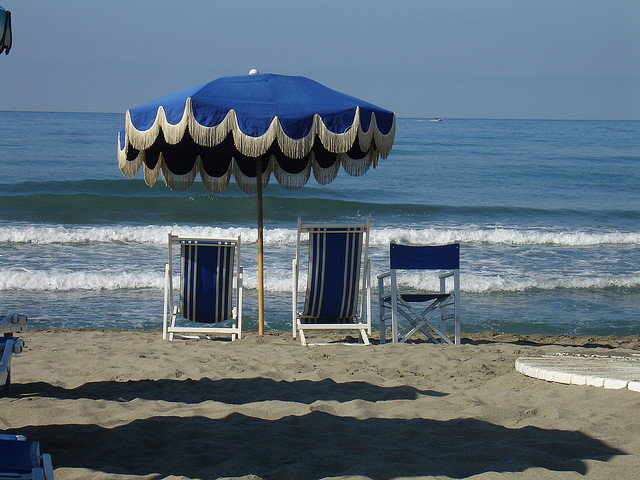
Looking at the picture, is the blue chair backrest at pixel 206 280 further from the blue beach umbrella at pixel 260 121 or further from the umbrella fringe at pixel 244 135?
the umbrella fringe at pixel 244 135

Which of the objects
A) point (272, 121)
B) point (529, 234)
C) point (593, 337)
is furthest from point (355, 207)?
point (272, 121)

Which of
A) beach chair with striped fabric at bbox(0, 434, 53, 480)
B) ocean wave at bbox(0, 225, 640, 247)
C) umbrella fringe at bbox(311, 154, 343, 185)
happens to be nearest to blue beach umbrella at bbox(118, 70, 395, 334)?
umbrella fringe at bbox(311, 154, 343, 185)

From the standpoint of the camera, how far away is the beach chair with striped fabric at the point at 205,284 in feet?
21.2

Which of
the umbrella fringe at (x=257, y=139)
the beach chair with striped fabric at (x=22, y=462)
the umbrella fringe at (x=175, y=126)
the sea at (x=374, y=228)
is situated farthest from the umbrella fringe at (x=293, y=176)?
the beach chair with striped fabric at (x=22, y=462)

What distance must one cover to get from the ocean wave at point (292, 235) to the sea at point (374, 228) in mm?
41

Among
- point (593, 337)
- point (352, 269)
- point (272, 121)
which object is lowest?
point (593, 337)

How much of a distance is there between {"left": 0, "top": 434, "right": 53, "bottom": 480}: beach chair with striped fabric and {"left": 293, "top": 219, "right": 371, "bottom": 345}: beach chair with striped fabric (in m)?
4.06

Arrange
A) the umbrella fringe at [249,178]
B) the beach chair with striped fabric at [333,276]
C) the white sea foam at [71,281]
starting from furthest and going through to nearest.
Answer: the white sea foam at [71,281], the umbrella fringe at [249,178], the beach chair with striped fabric at [333,276]

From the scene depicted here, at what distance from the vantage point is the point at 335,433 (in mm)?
3604

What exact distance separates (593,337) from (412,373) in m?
3.19

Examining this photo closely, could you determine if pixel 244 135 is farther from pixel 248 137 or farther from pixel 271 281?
pixel 271 281

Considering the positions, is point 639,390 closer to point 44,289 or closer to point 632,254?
point 44,289

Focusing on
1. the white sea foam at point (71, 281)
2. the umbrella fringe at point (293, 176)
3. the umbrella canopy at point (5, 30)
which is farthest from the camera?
the white sea foam at point (71, 281)

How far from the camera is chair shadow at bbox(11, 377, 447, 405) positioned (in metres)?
4.36
